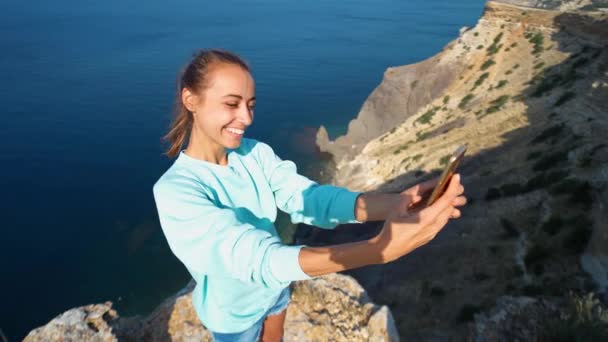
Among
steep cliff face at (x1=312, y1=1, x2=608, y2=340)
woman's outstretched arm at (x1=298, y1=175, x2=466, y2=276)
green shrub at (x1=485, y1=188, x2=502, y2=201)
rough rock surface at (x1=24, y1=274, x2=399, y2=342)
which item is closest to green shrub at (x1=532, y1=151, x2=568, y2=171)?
steep cliff face at (x1=312, y1=1, x2=608, y2=340)

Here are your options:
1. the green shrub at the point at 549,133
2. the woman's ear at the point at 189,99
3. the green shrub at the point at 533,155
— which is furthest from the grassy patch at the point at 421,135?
the woman's ear at the point at 189,99

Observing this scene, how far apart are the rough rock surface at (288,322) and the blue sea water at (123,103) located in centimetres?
414

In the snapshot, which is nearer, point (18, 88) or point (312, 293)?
point (312, 293)

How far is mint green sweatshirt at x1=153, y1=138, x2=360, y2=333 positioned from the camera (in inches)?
83.7

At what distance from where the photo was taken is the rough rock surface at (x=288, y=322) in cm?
542

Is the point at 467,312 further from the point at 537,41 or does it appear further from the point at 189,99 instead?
the point at 537,41

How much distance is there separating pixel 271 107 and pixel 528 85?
3335cm

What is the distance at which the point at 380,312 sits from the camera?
6258 millimetres

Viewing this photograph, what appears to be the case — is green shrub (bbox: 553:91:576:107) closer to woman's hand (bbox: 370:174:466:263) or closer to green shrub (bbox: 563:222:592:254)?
green shrub (bbox: 563:222:592:254)

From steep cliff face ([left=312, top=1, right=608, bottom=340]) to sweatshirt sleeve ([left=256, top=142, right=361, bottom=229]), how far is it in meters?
7.83

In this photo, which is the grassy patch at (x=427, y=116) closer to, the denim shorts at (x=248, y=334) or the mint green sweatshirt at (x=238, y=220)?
the denim shorts at (x=248, y=334)

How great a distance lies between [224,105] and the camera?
2703 mm

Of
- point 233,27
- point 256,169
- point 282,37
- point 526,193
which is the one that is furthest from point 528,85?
point 233,27

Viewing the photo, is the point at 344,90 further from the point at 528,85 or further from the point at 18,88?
the point at 18,88
